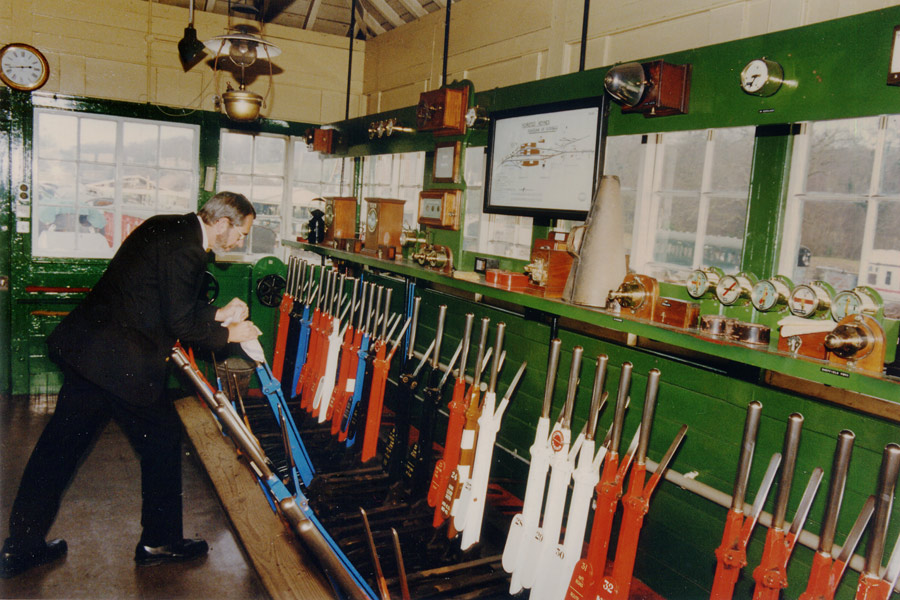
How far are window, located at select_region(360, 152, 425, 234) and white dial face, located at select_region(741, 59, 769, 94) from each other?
8.58ft

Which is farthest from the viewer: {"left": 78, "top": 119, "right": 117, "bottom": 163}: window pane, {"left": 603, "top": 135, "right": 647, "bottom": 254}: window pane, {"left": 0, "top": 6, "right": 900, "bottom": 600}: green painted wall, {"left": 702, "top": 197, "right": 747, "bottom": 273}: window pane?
{"left": 78, "top": 119, "right": 117, "bottom": 163}: window pane

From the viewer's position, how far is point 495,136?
3.55 m

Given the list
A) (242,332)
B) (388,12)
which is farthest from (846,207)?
(388,12)

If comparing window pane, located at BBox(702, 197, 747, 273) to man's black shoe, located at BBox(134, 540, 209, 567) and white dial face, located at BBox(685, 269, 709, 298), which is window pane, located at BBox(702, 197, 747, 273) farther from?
man's black shoe, located at BBox(134, 540, 209, 567)

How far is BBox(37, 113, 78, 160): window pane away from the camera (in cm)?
543

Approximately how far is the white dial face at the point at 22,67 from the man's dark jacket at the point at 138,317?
132 inches

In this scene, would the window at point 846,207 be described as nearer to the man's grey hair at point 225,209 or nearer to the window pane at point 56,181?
the man's grey hair at point 225,209

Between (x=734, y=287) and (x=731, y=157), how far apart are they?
21.8 inches

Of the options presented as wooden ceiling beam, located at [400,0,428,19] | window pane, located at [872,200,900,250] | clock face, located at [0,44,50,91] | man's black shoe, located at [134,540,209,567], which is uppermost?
wooden ceiling beam, located at [400,0,428,19]

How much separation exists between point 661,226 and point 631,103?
22.7 inches

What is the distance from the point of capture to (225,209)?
9.94 ft

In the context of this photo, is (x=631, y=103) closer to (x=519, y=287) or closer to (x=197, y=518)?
(x=519, y=287)

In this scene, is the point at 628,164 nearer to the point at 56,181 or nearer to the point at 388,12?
the point at 388,12

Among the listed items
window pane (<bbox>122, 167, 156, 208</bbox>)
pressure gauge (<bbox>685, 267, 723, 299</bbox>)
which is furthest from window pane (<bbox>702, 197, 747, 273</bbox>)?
Result: window pane (<bbox>122, 167, 156, 208</bbox>)
